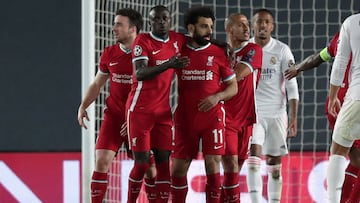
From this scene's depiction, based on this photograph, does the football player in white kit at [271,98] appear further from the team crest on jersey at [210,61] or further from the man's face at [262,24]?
the team crest on jersey at [210,61]

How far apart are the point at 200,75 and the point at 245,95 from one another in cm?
66

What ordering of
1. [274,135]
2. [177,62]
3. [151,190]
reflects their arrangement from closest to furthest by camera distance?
[177,62] → [151,190] → [274,135]

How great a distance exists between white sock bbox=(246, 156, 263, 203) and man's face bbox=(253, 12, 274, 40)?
3.33 feet

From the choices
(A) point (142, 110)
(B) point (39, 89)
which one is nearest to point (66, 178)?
(B) point (39, 89)

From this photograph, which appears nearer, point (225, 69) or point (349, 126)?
point (349, 126)

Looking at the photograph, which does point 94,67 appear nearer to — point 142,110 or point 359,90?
point 142,110

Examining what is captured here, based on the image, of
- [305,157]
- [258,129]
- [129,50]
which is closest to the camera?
[129,50]

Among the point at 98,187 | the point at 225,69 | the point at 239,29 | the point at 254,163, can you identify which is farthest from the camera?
the point at 254,163

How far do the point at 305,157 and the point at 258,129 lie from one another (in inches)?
80.5

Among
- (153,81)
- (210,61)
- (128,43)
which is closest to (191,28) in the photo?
(210,61)

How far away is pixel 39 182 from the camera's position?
1025 cm

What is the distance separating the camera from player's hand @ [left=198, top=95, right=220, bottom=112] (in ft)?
22.9

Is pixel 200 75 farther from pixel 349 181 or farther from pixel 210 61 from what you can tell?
pixel 349 181

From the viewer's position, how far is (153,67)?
269 inches
